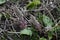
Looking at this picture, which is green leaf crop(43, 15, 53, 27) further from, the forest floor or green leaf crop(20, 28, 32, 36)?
green leaf crop(20, 28, 32, 36)

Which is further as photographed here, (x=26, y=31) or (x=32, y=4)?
(x=32, y=4)

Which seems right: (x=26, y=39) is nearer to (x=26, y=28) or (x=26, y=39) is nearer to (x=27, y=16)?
(x=26, y=28)

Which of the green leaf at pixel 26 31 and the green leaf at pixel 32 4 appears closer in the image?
the green leaf at pixel 26 31

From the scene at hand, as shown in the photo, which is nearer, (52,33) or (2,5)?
(52,33)

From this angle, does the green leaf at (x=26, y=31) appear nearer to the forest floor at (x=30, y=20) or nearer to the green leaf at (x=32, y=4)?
the forest floor at (x=30, y=20)

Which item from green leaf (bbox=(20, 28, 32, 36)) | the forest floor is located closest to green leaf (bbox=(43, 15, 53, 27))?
the forest floor

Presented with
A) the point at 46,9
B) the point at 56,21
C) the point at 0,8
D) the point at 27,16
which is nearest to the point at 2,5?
the point at 0,8

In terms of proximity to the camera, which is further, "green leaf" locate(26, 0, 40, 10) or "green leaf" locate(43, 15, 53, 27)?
"green leaf" locate(26, 0, 40, 10)

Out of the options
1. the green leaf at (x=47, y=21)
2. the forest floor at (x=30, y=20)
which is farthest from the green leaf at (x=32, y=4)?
the green leaf at (x=47, y=21)

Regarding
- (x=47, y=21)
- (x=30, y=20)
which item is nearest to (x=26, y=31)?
(x=30, y=20)

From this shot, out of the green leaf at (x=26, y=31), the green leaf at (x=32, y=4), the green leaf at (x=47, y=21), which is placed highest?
Result: the green leaf at (x=32, y=4)

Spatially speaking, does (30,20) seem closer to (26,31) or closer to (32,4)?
(26,31)
